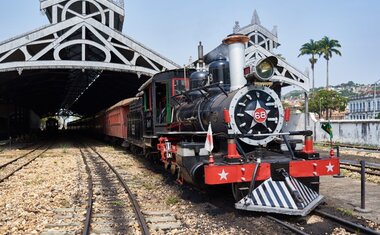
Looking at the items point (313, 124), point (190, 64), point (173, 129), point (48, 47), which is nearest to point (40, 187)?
point (173, 129)

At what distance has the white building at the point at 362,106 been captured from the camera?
8328 cm

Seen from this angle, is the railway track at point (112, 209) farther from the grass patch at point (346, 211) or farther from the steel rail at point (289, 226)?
the grass patch at point (346, 211)

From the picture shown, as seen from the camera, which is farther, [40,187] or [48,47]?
[48,47]

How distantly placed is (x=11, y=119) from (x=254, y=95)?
36.1m

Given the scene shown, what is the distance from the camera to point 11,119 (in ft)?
123

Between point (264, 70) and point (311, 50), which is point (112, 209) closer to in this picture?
point (264, 70)

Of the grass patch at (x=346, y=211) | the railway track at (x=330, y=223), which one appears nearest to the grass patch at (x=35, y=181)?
the railway track at (x=330, y=223)

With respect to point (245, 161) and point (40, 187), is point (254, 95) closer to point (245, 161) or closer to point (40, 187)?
point (245, 161)

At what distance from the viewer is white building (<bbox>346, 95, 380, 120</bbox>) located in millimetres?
83281

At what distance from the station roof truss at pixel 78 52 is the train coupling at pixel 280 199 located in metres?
17.1

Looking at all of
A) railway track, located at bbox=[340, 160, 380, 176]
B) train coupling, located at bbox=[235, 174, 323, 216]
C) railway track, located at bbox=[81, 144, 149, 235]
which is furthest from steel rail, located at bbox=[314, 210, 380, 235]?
railway track, located at bbox=[340, 160, 380, 176]

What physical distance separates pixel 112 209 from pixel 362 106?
91.6m

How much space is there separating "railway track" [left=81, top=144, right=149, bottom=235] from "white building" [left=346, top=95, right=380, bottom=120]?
3161 inches

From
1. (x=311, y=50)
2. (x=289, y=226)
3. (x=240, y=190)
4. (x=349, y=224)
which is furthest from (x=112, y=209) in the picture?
(x=311, y=50)
